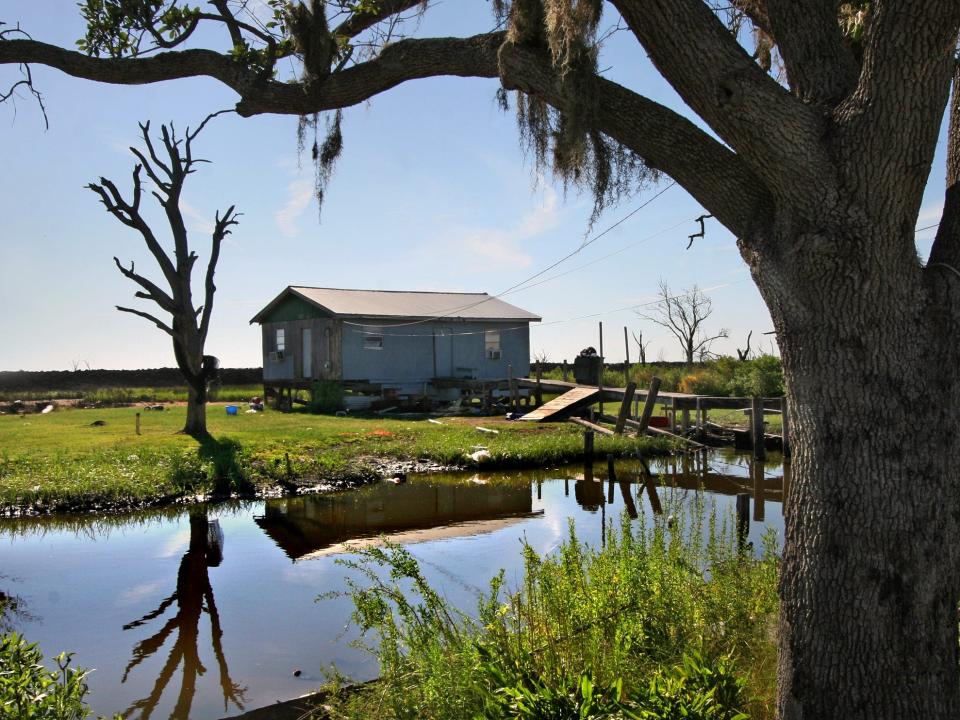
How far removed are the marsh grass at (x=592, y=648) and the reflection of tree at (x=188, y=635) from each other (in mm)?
1953

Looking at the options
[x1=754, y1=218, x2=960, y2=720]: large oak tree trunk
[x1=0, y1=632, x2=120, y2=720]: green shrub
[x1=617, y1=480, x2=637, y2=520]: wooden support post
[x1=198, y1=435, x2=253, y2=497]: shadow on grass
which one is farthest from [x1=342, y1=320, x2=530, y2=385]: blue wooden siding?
[x1=754, y1=218, x2=960, y2=720]: large oak tree trunk

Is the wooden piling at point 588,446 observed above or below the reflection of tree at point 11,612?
above

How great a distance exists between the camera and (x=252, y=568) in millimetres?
10633

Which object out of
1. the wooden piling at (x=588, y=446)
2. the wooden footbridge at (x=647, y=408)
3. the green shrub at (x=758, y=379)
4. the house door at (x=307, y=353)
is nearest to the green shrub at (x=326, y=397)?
the house door at (x=307, y=353)

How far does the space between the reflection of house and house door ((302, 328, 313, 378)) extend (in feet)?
50.7

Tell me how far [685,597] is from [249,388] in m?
37.8

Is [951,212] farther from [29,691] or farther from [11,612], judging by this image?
[11,612]

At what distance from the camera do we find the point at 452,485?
1650cm

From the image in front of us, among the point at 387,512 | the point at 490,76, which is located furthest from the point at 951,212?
the point at 387,512

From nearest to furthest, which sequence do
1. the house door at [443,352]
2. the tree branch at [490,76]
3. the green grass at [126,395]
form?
the tree branch at [490,76]
the house door at [443,352]
the green grass at [126,395]

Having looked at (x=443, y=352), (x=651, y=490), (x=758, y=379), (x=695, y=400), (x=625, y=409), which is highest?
(x=443, y=352)

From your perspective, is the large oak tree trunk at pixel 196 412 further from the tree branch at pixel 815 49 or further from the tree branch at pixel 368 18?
the tree branch at pixel 815 49

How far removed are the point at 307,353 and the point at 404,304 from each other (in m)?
4.29

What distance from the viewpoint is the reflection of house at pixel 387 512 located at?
12.2m
